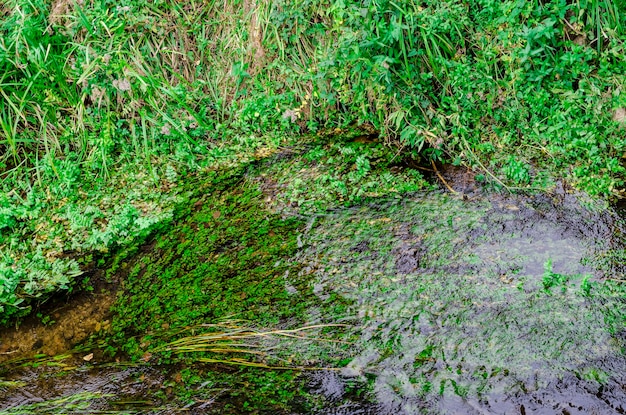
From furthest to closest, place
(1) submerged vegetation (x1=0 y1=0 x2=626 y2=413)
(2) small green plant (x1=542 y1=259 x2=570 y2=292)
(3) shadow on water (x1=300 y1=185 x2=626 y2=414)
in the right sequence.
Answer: (1) submerged vegetation (x1=0 y1=0 x2=626 y2=413)
(2) small green plant (x1=542 y1=259 x2=570 y2=292)
(3) shadow on water (x1=300 y1=185 x2=626 y2=414)

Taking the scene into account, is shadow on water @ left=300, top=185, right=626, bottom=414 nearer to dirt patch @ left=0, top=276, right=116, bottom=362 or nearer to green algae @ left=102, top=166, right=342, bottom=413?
green algae @ left=102, top=166, right=342, bottom=413

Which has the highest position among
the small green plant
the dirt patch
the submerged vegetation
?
the submerged vegetation

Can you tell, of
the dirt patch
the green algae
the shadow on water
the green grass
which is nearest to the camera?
the shadow on water

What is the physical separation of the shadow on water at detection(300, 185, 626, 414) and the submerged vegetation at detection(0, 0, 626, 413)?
2cm

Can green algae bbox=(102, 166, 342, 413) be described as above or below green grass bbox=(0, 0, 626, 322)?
below

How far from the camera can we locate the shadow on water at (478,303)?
8.16 ft

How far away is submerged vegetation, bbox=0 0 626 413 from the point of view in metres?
3.12

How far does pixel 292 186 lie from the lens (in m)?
4.21

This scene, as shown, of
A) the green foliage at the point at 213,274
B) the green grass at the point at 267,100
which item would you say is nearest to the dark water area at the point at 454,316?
the green foliage at the point at 213,274

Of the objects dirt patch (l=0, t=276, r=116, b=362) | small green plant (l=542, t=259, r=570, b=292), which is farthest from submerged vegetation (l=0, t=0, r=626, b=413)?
dirt patch (l=0, t=276, r=116, b=362)

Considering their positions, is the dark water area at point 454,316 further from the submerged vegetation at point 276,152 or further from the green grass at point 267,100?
the green grass at point 267,100

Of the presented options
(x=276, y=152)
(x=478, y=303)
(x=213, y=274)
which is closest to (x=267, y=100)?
(x=276, y=152)

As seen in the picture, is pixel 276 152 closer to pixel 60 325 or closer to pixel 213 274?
pixel 213 274

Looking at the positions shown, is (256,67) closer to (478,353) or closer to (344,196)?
(344,196)
